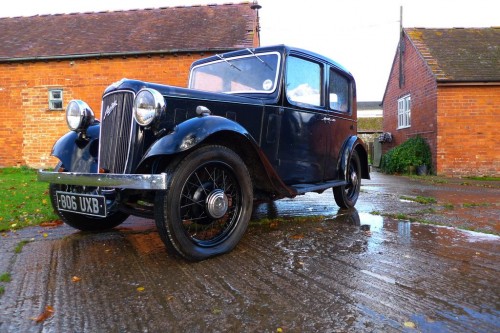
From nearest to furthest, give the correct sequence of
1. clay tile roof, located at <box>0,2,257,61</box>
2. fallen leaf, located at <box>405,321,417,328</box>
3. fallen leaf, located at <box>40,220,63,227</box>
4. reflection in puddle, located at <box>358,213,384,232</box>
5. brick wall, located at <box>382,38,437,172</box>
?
fallen leaf, located at <box>405,321,417,328</box>
reflection in puddle, located at <box>358,213,384,232</box>
fallen leaf, located at <box>40,220,63,227</box>
brick wall, located at <box>382,38,437,172</box>
clay tile roof, located at <box>0,2,257,61</box>

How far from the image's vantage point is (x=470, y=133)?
39.7ft

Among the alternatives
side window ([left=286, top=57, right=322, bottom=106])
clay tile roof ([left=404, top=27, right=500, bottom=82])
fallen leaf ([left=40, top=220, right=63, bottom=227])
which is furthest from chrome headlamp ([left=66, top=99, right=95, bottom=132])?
clay tile roof ([left=404, top=27, right=500, bottom=82])

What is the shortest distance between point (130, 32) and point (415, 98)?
11362 mm

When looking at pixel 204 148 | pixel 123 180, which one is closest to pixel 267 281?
pixel 204 148

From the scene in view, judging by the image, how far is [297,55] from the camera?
4.24m

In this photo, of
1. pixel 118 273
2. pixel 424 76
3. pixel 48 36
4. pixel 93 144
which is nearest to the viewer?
pixel 118 273

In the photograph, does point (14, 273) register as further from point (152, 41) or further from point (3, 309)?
point (152, 41)

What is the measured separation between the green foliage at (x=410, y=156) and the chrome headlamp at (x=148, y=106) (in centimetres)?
1161

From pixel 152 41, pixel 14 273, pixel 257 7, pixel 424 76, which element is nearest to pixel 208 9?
pixel 257 7

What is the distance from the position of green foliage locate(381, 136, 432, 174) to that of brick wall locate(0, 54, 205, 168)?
8.84 m

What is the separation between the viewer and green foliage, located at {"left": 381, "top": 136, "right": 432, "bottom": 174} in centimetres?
1278

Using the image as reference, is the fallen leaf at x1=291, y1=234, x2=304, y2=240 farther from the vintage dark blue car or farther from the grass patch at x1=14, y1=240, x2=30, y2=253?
the grass patch at x1=14, y1=240, x2=30, y2=253

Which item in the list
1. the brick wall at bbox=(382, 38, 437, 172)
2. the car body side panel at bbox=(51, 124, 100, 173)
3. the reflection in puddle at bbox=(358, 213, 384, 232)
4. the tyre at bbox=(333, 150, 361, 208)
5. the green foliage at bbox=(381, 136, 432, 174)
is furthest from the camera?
the green foliage at bbox=(381, 136, 432, 174)

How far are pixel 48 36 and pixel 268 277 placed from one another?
16.2 metres
